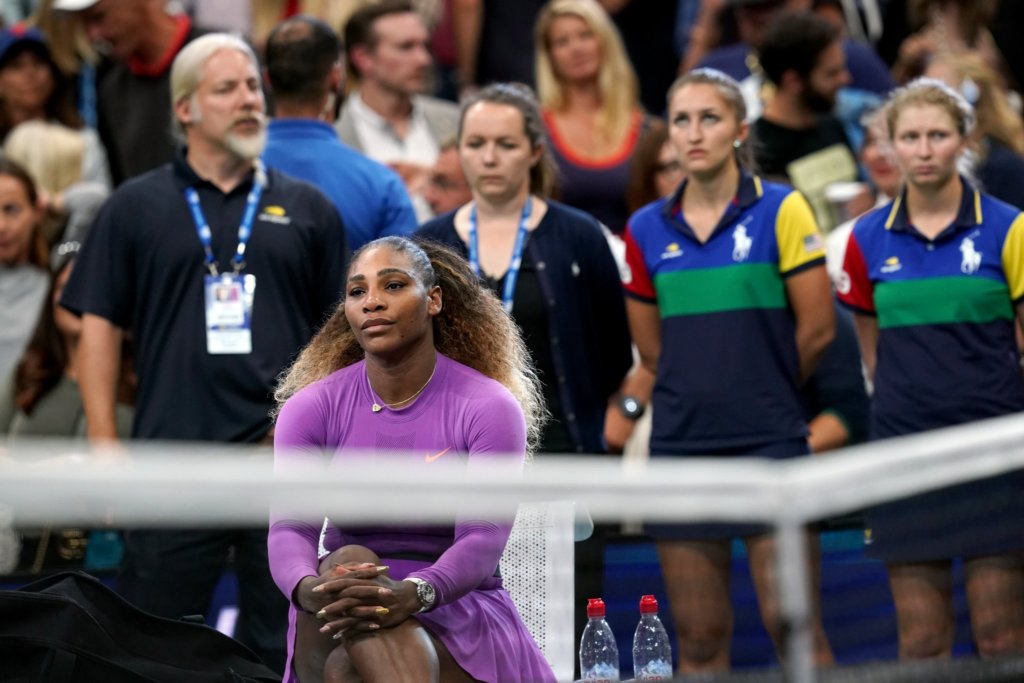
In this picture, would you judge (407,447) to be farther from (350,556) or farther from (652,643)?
(652,643)

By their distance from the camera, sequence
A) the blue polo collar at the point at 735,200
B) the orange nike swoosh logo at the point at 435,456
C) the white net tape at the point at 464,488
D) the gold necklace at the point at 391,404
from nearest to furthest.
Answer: the white net tape at the point at 464,488 < the orange nike swoosh logo at the point at 435,456 < the gold necklace at the point at 391,404 < the blue polo collar at the point at 735,200

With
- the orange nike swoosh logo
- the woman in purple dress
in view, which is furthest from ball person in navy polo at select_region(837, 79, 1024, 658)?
the orange nike swoosh logo

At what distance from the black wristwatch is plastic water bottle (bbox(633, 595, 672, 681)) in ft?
6.83

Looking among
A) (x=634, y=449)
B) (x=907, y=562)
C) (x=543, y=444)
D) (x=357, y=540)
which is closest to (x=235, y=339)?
(x=543, y=444)

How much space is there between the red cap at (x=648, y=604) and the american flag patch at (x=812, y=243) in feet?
7.02

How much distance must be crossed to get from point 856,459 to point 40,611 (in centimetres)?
204

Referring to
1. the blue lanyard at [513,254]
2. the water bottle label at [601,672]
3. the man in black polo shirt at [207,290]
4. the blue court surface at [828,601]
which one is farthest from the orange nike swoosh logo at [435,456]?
the blue lanyard at [513,254]

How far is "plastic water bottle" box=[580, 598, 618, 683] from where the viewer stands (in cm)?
413

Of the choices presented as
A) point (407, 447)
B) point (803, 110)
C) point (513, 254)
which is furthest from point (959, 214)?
point (803, 110)

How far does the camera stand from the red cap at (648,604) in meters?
3.63

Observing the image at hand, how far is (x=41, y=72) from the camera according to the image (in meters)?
8.60

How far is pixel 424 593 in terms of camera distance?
395 centimetres

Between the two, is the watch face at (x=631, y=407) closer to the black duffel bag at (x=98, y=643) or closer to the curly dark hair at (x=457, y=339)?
the curly dark hair at (x=457, y=339)

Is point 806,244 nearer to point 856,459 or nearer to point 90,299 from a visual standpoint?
point 90,299
